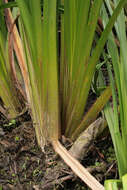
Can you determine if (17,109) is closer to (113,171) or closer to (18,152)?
(18,152)

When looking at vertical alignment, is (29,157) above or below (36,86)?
below

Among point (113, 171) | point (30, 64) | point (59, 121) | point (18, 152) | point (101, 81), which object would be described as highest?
point (30, 64)

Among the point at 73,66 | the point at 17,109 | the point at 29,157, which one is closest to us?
the point at 73,66

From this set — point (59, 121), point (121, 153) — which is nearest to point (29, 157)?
point (59, 121)

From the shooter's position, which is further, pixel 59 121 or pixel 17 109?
pixel 17 109

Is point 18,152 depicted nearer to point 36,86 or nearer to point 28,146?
point 28,146

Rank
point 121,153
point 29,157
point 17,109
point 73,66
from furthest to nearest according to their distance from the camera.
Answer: point 17,109
point 29,157
point 73,66
point 121,153
